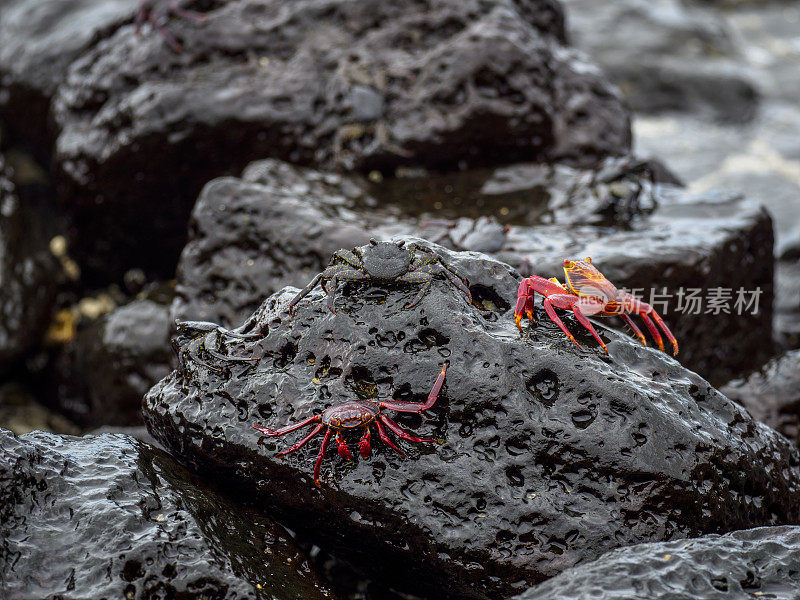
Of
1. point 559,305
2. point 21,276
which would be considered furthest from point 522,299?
point 21,276

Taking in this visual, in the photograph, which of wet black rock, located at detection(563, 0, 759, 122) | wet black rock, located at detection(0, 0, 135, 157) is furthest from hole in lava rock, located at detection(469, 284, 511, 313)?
wet black rock, located at detection(563, 0, 759, 122)

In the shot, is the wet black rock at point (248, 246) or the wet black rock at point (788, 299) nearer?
the wet black rock at point (248, 246)

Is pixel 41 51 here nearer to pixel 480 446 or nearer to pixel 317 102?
pixel 317 102

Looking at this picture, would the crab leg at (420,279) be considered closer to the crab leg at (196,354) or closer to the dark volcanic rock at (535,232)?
the crab leg at (196,354)

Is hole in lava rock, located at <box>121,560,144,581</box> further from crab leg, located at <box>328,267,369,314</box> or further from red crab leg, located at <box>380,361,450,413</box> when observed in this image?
crab leg, located at <box>328,267,369,314</box>

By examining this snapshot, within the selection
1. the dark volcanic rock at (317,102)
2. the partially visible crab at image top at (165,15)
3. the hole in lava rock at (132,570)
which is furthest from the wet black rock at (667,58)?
the hole in lava rock at (132,570)
